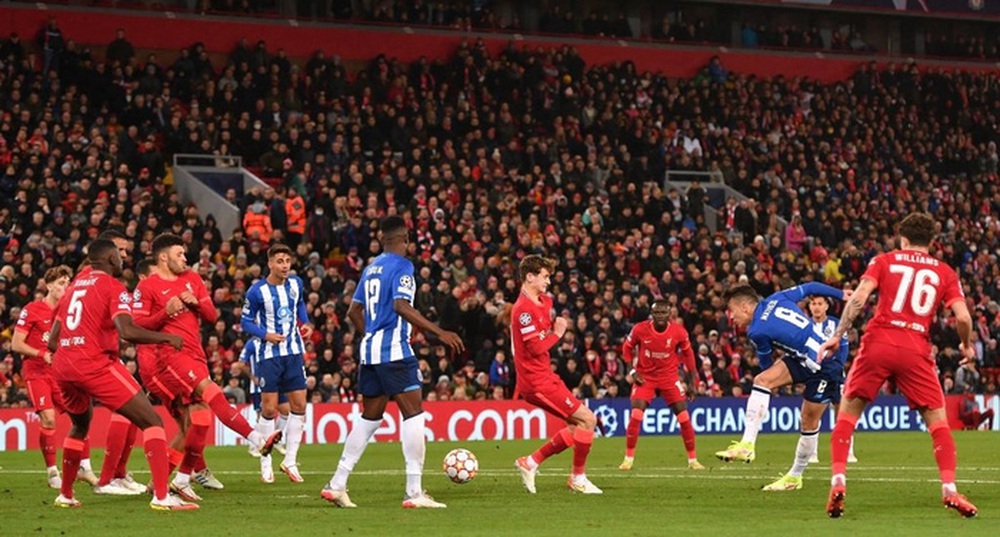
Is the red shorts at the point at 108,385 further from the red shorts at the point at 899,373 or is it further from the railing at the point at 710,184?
the railing at the point at 710,184

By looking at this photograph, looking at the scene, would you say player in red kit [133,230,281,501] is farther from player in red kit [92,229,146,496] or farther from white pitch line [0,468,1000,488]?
white pitch line [0,468,1000,488]

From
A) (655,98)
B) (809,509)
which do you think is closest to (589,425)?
(809,509)

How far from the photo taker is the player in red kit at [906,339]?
13555 mm

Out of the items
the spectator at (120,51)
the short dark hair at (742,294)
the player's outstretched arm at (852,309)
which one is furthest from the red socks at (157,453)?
the spectator at (120,51)

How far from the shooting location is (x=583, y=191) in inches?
1563

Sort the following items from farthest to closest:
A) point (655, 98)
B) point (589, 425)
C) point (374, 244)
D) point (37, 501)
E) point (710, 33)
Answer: point (710, 33)
point (655, 98)
point (374, 244)
point (589, 425)
point (37, 501)

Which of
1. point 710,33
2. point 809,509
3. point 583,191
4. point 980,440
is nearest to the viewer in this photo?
point 809,509

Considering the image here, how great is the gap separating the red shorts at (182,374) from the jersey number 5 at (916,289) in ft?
22.9

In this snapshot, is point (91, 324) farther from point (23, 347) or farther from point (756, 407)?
point (756, 407)

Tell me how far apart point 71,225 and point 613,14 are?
2399 cm

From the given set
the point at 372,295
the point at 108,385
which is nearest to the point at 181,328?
the point at 108,385

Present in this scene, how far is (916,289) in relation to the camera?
13.6 metres

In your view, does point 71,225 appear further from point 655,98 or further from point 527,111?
point 655,98

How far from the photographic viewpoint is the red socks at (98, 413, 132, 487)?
15.9m
